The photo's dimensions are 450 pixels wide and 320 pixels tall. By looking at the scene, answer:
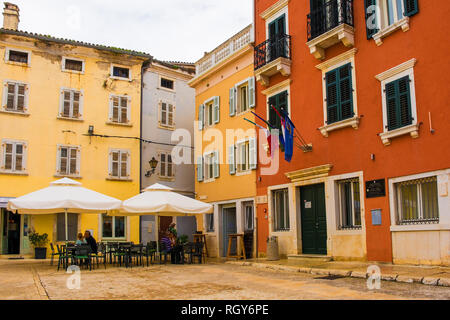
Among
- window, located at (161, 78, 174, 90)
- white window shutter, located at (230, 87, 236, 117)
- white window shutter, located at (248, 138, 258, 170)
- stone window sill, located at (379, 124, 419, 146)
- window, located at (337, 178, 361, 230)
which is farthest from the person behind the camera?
window, located at (161, 78, 174, 90)

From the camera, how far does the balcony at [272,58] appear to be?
54.6ft

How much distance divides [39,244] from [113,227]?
365 centimetres

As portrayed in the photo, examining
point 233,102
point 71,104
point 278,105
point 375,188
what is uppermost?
point 71,104

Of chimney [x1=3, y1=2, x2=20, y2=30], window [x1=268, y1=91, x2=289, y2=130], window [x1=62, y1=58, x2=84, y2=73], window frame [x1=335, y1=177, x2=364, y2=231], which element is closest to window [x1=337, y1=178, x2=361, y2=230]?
window frame [x1=335, y1=177, x2=364, y2=231]

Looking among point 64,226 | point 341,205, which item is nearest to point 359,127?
point 341,205

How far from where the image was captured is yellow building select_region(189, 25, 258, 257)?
1905cm

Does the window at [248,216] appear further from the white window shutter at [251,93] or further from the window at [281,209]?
the white window shutter at [251,93]

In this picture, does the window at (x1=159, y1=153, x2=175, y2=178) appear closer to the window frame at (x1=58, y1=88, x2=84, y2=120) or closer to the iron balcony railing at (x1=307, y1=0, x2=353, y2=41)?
the window frame at (x1=58, y1=88, x2=84, y2=120)

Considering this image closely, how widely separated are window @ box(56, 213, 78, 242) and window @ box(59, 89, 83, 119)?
488cm

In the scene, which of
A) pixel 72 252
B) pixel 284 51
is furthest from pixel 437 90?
pixel 72 252

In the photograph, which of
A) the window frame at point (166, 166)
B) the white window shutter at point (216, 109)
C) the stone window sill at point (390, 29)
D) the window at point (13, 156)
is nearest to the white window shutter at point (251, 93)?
the white window shutter at point (216, 109)

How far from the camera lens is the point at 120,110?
80.9 feet

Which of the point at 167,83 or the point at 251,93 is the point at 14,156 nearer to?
the point at 167,83

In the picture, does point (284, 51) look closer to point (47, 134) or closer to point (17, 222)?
point (47, 134)
